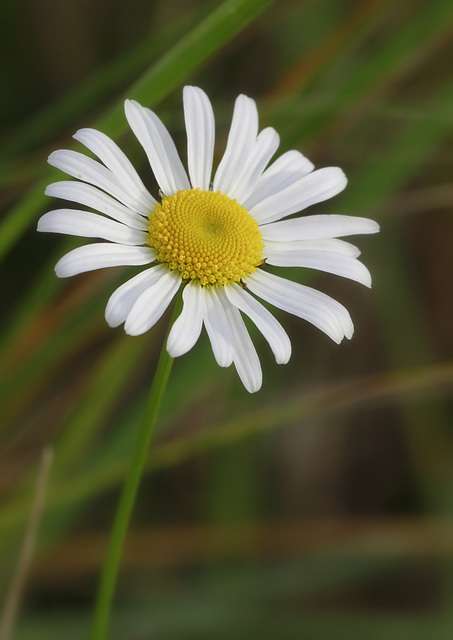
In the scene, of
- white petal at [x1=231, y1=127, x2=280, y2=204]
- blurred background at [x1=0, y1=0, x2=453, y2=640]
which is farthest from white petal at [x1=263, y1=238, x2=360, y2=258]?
blurred background at [x1=0, y1=0, x2=453, y2=640]

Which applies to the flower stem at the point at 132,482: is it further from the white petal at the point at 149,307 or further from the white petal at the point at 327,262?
the white petal at the point at 327,262

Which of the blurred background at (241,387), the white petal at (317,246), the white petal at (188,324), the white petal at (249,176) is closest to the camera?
the white petal at (188,324)

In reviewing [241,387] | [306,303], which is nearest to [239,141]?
[306,303]


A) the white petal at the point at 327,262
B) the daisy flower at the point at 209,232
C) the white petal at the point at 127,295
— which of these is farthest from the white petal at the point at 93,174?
the white petal at the point at 327,262

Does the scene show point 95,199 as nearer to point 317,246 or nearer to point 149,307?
point 149,307

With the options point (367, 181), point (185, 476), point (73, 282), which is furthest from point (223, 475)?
point (367, 181)

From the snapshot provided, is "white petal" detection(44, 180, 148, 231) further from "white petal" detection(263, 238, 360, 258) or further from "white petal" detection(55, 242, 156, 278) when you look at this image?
"white petal" detection(263, 238, 360, 258)
